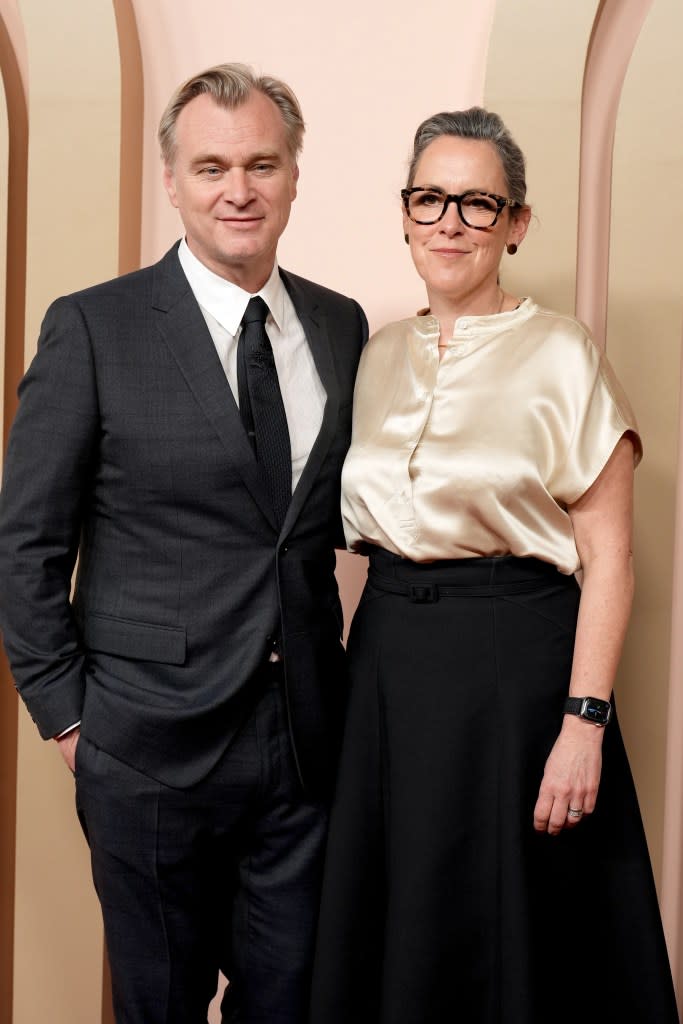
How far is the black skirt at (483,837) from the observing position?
177 centimetres

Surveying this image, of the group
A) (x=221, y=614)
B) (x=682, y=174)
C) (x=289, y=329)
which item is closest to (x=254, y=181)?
(x=289, y=329)

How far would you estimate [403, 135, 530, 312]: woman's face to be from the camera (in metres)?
1.84

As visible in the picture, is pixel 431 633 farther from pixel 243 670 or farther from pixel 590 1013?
pixel 590 1013

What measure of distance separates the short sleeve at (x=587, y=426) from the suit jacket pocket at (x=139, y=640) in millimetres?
640

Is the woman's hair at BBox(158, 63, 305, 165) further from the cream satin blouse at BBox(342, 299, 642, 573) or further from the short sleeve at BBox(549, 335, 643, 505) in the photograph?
the short sleeve at BBox(549, 335, 643, 505)

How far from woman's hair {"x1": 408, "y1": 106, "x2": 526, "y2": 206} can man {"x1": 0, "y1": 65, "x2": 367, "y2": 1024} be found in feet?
0.83

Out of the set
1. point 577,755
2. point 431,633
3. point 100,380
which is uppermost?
point 100,380

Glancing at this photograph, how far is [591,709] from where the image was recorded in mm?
1736

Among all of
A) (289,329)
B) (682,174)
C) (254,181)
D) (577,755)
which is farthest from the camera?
(682,174)

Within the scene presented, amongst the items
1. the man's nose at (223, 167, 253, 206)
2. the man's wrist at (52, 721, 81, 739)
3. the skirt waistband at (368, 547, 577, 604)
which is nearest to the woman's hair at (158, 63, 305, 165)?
the man's nose at (223, 167, 253, 206)

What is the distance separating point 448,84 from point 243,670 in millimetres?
1422

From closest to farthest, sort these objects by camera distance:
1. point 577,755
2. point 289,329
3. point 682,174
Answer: point 577,755
point 289,329
point 682,174

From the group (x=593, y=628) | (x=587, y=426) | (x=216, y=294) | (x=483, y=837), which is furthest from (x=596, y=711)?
(x=216, y=294)

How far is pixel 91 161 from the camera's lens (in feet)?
8.11
